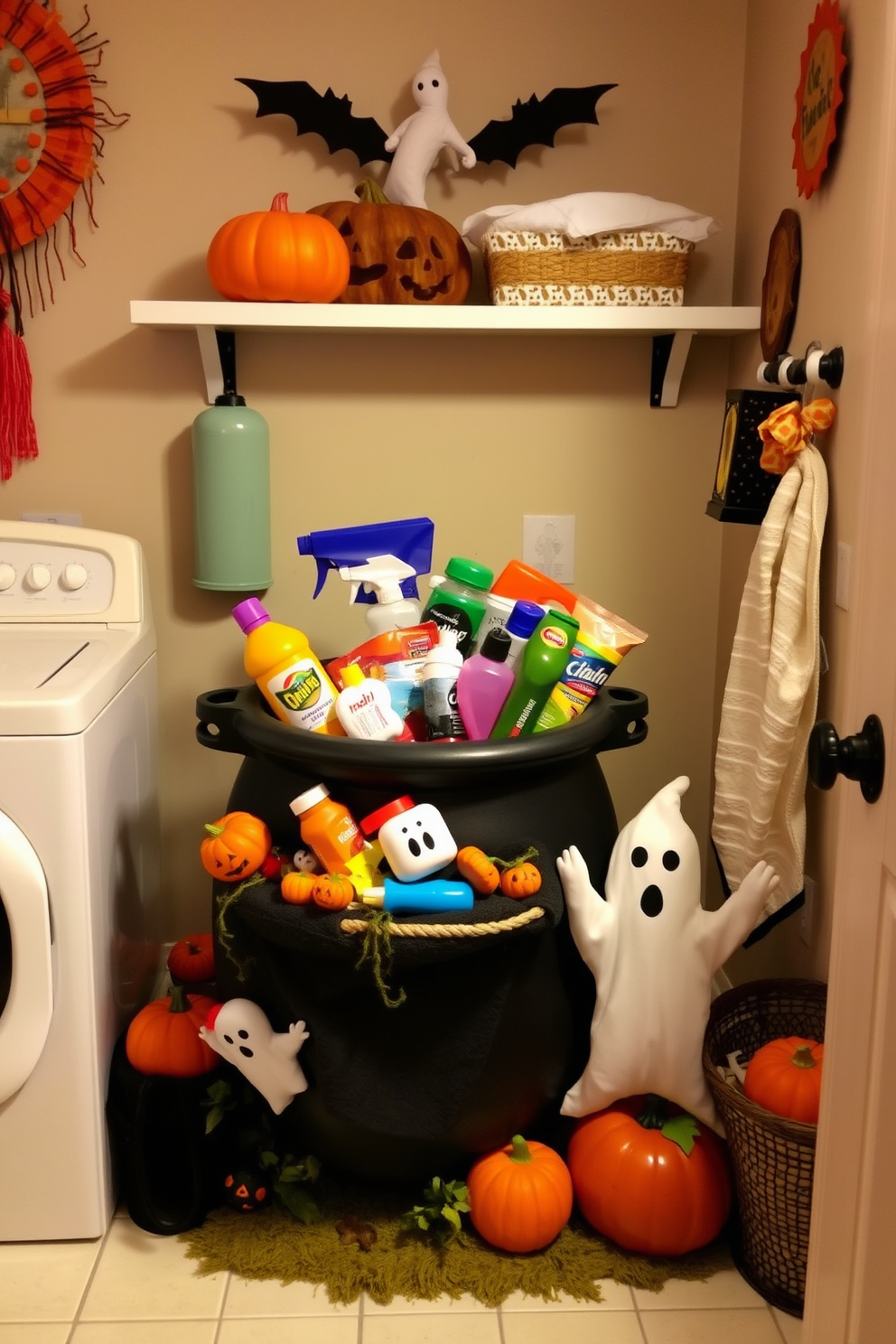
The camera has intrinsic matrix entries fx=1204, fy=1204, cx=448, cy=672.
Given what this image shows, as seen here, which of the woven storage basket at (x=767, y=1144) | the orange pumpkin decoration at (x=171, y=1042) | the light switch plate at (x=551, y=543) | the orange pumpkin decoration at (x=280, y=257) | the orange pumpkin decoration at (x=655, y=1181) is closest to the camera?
the woven storage basket at (x=767, y=1144)

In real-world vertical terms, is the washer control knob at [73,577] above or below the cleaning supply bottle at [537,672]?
above

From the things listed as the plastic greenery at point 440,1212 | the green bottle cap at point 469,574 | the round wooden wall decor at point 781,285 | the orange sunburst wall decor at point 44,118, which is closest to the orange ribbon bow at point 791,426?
the round wooden wall decor at point 781,285

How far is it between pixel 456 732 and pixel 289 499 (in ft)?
2.35

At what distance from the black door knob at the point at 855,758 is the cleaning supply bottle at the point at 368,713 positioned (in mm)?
707

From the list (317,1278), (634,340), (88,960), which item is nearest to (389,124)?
(634,340)

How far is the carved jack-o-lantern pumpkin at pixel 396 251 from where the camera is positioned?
6.24 ft

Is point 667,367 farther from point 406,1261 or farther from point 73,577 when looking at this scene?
point 406,1261

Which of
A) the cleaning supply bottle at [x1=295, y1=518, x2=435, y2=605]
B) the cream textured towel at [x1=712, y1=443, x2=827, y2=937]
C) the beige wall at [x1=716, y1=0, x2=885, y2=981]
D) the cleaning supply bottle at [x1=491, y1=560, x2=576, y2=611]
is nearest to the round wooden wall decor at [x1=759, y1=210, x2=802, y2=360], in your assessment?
the beige wall at [x1=716, y1=0, x2=885, y2=981]

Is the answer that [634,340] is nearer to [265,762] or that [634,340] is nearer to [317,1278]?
[265,762]

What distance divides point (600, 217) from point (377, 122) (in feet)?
1.48

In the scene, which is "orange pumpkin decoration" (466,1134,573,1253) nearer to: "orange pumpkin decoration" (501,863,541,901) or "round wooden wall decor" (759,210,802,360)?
"orange pumpkin decoration" (501,863,541,901)

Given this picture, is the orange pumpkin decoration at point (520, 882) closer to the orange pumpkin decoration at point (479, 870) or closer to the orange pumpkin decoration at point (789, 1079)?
the orange pumpkin decoration at point (479, 870)

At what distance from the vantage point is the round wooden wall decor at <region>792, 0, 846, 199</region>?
1568 millimetres

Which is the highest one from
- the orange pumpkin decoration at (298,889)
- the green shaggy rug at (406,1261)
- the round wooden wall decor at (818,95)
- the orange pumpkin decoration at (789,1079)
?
the round wooden wall decor at (818,95)
